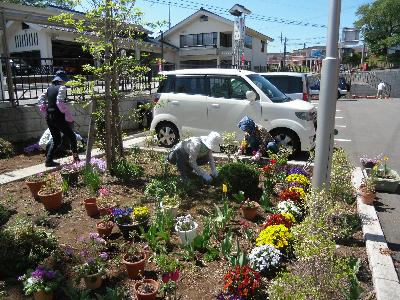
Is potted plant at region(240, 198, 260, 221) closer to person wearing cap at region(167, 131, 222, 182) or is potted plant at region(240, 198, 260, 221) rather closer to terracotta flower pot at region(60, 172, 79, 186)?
person wearing cap at region(167, 131, 222, 182)

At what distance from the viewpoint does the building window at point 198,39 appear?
3478 centimetres

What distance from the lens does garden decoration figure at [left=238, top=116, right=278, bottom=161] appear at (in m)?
6.79

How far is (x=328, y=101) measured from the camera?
3.98 metres

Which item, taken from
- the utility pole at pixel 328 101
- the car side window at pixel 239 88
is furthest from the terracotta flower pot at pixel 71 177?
the car side window at pixel 239 88

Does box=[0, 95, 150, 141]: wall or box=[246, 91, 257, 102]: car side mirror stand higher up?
box=[246, 91, 257, 102]: car side mirror

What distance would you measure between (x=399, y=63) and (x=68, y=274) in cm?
4785

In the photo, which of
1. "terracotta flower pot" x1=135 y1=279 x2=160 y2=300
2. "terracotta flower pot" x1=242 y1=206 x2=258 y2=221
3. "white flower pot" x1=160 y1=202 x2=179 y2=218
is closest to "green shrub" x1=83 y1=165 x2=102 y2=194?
"white flower pot" x1=160 y1=202 x2=179 y2=218

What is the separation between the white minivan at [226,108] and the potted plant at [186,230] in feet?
13.4

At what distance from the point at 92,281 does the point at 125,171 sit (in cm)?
291

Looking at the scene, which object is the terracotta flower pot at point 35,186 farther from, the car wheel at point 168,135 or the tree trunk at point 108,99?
the car wheel at point 168,135

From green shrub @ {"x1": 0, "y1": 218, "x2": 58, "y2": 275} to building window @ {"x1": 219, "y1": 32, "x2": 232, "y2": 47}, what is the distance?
33880 mm

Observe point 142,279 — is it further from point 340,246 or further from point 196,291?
Answer: point 340,246

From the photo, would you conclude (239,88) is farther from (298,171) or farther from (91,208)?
(91,208)

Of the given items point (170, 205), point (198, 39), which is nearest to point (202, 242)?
point (170, 205)
